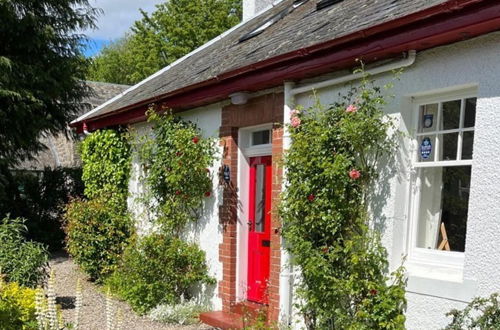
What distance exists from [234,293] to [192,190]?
63.2 inches

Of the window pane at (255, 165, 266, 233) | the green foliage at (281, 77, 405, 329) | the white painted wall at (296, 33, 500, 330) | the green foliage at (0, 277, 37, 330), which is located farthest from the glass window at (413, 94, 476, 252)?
the green foliage at (0, 277, 37, 330)

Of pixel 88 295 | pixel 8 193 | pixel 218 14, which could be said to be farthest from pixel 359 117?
pixel 218 14

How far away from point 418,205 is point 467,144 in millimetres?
726

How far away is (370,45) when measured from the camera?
4613 millimetres

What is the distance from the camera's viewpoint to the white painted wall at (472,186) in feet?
12.8

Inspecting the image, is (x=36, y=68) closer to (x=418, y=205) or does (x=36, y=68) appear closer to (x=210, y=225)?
(x=210, y=225)

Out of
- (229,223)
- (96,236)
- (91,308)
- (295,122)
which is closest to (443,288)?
(295,122)

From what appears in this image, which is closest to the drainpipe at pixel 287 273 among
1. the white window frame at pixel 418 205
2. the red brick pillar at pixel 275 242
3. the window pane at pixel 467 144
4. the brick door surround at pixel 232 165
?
the red brick pillar at pixel 275 242

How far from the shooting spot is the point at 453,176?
4.47m

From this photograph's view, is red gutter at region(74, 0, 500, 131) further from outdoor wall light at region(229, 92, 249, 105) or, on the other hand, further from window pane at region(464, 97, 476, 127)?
window pane at region(464, 97, 476, 127)

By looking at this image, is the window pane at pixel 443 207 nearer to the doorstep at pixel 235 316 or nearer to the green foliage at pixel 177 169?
the doorstep at pixel 235 316

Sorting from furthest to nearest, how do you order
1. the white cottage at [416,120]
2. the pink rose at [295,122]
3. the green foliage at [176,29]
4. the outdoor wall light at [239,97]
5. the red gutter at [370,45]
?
the green foliage at [176,29]
the outdoor wall light at [239,97]
the pink rose at [295,122]
the white cottage at [416,120]
the red gutter at [370,45]

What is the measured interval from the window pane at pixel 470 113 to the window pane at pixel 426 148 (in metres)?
0.33

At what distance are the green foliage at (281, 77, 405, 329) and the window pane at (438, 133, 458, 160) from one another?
43 cm
